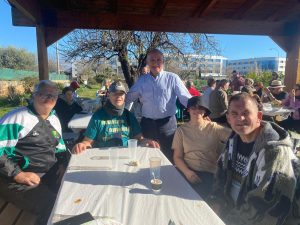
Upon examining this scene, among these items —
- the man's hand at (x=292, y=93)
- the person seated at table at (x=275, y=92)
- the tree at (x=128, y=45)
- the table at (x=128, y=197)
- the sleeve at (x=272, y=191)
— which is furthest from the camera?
the tree at (x=128, y=45)

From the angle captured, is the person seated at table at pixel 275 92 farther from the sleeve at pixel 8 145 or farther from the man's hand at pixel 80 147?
the sleeve at pixel 8 145

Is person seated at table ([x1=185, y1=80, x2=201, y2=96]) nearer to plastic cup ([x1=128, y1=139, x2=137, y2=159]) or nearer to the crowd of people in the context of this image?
the crowd of people

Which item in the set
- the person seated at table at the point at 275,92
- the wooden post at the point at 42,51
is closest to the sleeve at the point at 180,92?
the wooden post at the point at 42,51

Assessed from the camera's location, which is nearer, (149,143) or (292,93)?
(149,143)

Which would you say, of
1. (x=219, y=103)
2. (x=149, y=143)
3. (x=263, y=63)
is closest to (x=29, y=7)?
(x=149, y=143)

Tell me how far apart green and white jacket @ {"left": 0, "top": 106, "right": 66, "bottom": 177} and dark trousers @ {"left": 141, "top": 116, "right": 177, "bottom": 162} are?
47.2 inches

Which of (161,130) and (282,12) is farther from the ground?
(282,12)

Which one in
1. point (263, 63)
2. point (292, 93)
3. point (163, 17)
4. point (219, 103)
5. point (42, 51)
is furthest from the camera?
point (263, 63)

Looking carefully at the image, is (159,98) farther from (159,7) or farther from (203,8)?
(203,8)

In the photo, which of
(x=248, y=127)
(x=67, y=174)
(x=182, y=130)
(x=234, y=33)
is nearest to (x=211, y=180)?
(x=182, y=130)

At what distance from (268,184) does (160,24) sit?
3.77 m

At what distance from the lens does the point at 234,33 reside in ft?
16.2

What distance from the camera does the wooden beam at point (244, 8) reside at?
408 cm

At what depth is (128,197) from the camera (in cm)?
155
